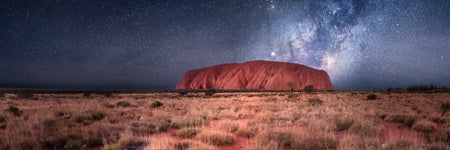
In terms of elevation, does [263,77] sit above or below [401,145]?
above

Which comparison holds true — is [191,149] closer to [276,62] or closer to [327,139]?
[327,139]

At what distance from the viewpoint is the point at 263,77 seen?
335 feet

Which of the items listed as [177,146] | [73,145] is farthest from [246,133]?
[73,145]

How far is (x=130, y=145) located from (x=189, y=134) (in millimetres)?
1680

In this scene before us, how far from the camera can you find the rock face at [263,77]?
96875 mm

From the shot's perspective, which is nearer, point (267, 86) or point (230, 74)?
point (267, 86)

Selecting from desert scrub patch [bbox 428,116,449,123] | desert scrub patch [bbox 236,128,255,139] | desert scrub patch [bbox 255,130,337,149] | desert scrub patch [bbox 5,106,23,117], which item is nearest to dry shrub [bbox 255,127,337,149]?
desert scrub patch [bbox 255,130,337,149]

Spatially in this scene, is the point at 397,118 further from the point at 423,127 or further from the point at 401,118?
the point at 423,127

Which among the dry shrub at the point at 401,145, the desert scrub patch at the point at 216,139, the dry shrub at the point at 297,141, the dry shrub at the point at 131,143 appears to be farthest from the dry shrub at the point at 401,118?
the dry shrub at the point at 131,143

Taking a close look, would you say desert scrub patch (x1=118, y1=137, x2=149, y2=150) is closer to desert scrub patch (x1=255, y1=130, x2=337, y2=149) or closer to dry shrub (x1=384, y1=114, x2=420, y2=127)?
desert scrub patch (x1=255, y1=130, x2=337, y2=149)

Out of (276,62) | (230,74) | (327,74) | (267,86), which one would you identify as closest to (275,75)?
(267,86)

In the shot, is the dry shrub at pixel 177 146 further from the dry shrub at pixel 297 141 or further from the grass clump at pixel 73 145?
the grass clump at pixel 73 145

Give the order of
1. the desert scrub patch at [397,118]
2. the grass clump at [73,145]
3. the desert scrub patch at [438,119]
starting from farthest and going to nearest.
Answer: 1. the desert scrub patch at [397,118]
2. the desert scrub patch at [438,119]
3. the grass clump at [73,145]

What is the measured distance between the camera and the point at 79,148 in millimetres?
4363
